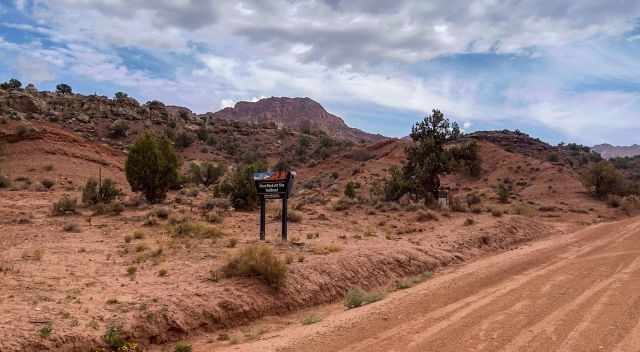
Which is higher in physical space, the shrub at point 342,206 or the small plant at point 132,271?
the shrub at point 342,206

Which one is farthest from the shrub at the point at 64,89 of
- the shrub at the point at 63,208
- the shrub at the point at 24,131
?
the shrub at the point at 63,208

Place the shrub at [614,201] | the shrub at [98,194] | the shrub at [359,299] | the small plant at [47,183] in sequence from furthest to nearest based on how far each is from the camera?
the shrub at [614,201] → the small plant at [47,183] → the shrub at [98,194] → the shrub at [359,299]

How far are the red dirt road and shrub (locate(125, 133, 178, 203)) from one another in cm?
2034

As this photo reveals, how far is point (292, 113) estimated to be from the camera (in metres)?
175

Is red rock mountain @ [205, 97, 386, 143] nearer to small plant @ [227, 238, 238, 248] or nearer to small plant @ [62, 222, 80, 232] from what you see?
small plant @ [62, 222, 80, 232]

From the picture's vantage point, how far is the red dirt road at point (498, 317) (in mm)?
8406

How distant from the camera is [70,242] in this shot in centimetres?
1728

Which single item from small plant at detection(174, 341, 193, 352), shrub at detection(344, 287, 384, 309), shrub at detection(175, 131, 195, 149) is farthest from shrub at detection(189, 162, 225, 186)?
small plant at detection(174, 341, 193, 352)

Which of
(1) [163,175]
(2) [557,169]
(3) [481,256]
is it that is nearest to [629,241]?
(3) [481,256]

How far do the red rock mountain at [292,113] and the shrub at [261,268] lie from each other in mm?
149771

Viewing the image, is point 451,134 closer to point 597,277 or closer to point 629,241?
point 629,241

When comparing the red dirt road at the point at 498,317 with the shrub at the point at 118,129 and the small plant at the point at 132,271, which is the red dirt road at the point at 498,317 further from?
the shrub at the point at 118,129

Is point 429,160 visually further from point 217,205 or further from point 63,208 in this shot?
point 63,208

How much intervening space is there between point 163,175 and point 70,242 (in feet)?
45.5
